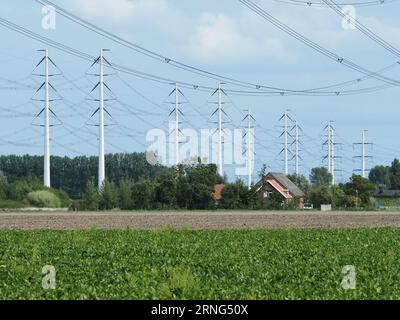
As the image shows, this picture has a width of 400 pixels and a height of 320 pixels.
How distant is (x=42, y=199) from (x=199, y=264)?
7951cm

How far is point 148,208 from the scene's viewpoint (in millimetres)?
117750

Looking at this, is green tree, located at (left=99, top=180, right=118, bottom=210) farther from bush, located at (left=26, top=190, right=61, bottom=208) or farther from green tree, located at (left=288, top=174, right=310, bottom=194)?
green tree, located at (left=288, top=174, right=310, bottom=194)

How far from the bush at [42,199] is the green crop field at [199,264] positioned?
58.7 meters

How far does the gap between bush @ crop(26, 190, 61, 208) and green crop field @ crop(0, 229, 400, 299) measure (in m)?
58.7

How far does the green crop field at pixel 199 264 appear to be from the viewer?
23.7 metres

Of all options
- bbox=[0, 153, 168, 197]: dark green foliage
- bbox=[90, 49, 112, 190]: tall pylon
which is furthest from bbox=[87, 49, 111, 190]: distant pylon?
bbox=[0, 153, 168, 197]: dark green foliage

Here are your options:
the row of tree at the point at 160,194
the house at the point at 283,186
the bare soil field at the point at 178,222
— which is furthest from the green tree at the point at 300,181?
the bare soil field at the point at 178,222

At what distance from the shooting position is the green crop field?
23703 millimetres

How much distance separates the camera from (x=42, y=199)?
10969cm

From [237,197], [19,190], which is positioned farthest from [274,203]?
[19,190]

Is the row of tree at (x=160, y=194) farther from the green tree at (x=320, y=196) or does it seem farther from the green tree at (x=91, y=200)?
the green tree at (x=320, y=196)
